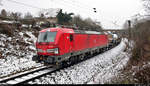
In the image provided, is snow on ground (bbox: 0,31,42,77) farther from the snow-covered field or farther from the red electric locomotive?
the red electric locomotive

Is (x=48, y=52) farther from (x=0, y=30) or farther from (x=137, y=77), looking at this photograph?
(x=0, y=30)

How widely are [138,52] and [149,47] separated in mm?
1703

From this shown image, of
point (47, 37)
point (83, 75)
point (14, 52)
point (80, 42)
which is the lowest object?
point (83, 75)

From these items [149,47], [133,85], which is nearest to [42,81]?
[133,85]

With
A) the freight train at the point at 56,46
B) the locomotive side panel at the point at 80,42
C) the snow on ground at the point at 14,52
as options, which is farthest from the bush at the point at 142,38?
the snow on ground at the point at 14,52

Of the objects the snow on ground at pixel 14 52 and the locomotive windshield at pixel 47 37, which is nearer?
the locomotive windshield at pixel 47 37

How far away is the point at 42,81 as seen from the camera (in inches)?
283

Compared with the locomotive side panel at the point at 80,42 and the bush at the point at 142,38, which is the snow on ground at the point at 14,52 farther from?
the bush at the point at 142,38

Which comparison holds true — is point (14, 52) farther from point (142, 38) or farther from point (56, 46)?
point (142, 38)

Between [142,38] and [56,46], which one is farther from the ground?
[142,38]

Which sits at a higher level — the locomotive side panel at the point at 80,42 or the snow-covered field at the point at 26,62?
the locomotive side panel at the point at 80,42

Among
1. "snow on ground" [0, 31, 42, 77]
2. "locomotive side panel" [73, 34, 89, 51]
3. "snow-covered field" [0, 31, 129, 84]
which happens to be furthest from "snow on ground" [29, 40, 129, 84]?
"snow on ground" [0, 31, 42, 77]

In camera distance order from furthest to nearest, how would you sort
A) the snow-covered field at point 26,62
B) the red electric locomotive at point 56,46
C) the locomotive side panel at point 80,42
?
1. the locomotive side panel at point 80,42
2. the snow-covered field at point 26,62
3. the red electric locomotive at point 56,46

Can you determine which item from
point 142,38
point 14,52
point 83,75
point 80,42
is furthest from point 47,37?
point 142,38
